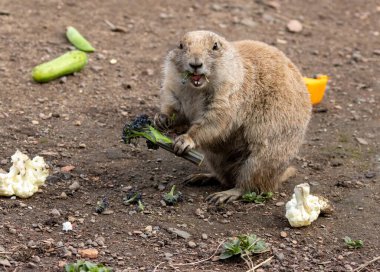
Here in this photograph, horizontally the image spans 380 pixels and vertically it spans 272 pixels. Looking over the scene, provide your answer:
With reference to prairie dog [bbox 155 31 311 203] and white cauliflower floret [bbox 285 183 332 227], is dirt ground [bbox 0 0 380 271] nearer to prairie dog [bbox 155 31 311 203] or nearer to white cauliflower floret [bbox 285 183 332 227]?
white cauliflower floret [bbox 285 183 332 227]

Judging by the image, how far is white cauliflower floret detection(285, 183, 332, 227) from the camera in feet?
18.9

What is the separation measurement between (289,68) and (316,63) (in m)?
2.87

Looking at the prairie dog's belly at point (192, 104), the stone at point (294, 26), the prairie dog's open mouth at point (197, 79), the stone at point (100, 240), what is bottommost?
the stone at point (294, 26)

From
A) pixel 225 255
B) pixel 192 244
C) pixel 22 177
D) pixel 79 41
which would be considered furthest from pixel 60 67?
pixel 225 255

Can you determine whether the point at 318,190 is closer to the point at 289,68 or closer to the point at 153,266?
the point at 289,68

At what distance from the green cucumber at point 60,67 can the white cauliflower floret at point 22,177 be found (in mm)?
2185

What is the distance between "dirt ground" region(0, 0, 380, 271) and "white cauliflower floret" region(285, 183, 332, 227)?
3.6 inches

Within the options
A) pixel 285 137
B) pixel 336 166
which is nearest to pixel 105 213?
pixel 285 137

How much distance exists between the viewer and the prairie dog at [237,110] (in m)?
6.10

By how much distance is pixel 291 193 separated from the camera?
21.4 feet

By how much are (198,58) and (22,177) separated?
152cm

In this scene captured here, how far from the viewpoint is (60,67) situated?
805cm

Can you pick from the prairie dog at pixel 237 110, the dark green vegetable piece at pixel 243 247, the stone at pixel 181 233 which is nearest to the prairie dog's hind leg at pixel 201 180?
the prairie dog at pixel 237 110

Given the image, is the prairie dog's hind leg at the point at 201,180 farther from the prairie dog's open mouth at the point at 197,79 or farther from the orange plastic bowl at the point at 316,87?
the orange plastic bowl at the point at 316,87
